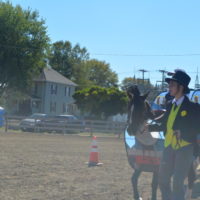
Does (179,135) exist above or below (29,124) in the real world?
above

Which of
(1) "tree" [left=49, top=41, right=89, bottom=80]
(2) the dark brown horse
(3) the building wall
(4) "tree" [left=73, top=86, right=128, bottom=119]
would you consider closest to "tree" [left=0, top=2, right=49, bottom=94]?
(4) "tree" [left=73, top=86, right=128, bottom=119]

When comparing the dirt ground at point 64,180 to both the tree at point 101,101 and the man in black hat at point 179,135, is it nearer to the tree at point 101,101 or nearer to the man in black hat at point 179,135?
the man in black hat at point 179,135

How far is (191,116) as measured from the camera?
5402mm

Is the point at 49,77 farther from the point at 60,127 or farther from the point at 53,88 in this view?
the point at 60,127

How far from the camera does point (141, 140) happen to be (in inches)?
291

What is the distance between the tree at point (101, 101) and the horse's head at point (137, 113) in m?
43.2

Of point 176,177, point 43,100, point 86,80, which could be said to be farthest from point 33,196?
point 86,80

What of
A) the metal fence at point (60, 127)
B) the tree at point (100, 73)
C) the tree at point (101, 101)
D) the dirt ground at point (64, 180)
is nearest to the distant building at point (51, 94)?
the tree at point (101, 101)

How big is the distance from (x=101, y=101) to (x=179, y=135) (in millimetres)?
44914

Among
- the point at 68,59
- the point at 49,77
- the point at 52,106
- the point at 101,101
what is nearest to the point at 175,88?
the point at 101,101

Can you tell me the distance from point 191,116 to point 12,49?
49593 millimetres

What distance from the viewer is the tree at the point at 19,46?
52812 mm

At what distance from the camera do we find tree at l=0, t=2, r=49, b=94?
52.8 metres

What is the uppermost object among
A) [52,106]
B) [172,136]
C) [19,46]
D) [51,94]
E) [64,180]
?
[19,46]
